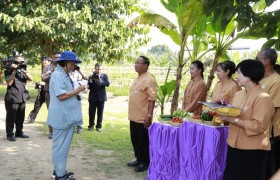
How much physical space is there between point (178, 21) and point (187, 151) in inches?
105

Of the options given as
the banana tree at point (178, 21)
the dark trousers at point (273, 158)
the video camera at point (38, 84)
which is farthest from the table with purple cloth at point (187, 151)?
the video camera at point (38, 84)

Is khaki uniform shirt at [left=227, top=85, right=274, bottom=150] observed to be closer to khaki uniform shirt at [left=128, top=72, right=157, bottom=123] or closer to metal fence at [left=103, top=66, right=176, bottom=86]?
khaki uniform shirt at [left=128, top=72, right=157, bottom=123]

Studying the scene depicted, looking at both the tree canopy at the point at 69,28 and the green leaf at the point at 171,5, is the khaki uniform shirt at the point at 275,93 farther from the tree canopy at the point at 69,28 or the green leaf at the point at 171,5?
the tree canopy at the point at 69,28

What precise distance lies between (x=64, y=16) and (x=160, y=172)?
357 inches

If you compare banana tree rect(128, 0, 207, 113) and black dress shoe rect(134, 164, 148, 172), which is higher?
banana tree rect(128, 0, 207, 113)

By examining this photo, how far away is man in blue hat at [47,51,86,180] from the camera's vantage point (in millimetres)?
4434

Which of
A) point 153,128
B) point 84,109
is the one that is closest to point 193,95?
point 153,128

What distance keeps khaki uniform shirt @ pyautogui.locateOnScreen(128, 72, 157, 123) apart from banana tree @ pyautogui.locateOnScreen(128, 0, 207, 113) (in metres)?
0.98

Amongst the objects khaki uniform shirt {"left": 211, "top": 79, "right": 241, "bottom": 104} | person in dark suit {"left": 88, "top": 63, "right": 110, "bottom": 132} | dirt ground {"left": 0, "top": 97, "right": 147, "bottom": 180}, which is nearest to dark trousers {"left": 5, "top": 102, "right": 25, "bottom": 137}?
dirt ground {"left": 0, "top": 97, "right": 147, "bottom": 180}

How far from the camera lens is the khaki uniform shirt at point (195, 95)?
503 centimetres

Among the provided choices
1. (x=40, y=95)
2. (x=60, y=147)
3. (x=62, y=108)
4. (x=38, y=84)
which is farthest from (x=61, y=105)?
(x=40, y=95)

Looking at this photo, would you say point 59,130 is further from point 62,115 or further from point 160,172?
point 160,172

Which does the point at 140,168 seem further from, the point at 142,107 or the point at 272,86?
the point at 272,86

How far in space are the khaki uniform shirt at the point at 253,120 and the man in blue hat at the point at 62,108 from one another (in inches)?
84.2
